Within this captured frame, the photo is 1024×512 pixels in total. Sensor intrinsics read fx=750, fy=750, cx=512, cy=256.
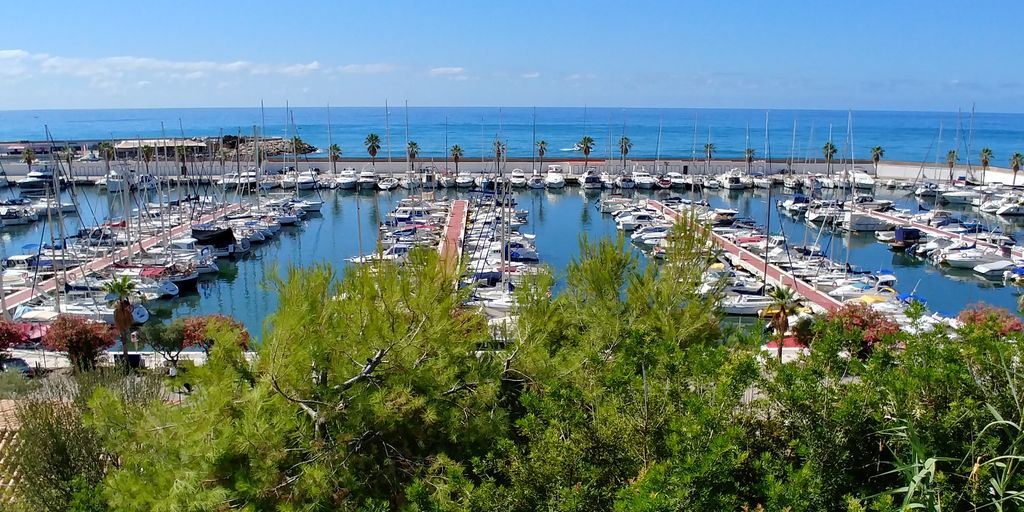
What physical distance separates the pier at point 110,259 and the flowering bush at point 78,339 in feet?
34.9

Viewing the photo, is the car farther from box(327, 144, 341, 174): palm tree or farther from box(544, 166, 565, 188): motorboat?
box(327, 144, 341, 174): palm tree

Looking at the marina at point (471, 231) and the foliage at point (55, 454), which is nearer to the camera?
the foliage at point (55, 454)

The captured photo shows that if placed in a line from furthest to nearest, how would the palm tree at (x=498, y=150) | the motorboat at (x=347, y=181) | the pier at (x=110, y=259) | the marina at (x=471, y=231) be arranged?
the motorboat at (x=347, y=181) → the palm tree at (x=498, y=150) → the marina at (x=471, y=231) → the pier at (x=110, y=259)

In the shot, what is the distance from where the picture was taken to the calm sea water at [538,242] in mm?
38594

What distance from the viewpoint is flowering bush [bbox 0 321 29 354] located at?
24688 mm

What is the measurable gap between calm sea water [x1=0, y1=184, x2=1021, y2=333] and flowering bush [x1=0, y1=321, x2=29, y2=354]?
8.17m

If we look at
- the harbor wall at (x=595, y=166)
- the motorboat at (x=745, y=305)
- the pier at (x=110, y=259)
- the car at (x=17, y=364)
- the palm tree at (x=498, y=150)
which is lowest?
the motorboat at (x=745, y=305)

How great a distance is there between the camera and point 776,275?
39594mm

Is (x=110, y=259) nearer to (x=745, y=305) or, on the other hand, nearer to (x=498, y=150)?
(x=498, y=150)

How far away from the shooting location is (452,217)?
57219 mm

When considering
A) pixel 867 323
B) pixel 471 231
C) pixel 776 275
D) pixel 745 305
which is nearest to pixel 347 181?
pixel 471 231

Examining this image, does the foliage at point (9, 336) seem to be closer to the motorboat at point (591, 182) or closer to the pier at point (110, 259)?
the pier at point (110, 259)

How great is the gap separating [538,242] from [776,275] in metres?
18.3

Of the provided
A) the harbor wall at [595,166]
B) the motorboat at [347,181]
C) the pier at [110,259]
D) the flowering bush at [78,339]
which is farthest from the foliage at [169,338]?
the harbor wall at [595,166]
